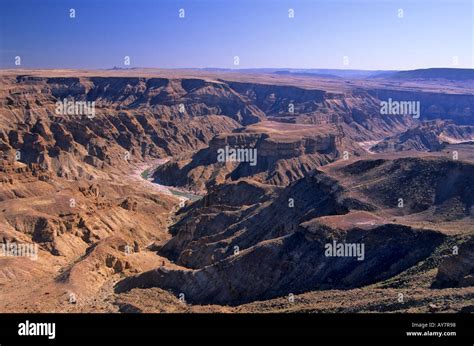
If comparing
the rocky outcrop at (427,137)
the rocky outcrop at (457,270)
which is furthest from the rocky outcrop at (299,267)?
the rocky outcrop at (427,137)

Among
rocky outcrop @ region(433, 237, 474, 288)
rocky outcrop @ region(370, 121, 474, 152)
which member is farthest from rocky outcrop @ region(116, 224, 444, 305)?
rocky outcrop @ region(370, 121, 474, 152)

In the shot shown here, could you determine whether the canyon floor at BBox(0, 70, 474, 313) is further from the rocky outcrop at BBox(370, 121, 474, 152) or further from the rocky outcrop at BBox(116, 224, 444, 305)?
the rocky outcrop at BBox(370, 121, 474, 152)

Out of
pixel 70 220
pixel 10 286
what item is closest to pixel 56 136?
pixel 70 220

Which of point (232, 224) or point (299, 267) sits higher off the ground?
point (299, 267)

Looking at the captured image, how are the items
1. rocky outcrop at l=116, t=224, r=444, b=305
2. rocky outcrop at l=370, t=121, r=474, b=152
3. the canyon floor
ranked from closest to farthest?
the canyon floor
rocky outcrop at l=116, t=224, r=444, b=305
rocky outcrop at l=370, t=121, r=474, b=152

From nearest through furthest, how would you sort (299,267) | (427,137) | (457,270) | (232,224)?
(457,270), (299,267), (232,224), (427,137)

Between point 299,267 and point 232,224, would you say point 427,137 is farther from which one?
point 299,267

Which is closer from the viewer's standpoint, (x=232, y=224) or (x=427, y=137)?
(x=232, y=224)

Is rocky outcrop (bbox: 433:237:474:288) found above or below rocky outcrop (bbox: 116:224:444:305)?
above

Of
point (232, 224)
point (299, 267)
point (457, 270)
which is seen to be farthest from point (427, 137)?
point (457, 270)
